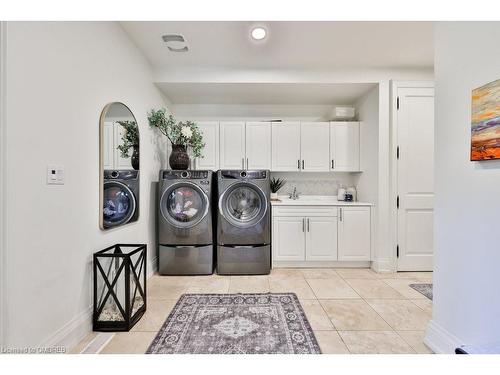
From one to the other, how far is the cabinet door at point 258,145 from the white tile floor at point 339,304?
149cm

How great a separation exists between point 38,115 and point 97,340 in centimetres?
149

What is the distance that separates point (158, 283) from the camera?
279cm

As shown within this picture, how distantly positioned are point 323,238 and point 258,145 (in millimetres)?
1547

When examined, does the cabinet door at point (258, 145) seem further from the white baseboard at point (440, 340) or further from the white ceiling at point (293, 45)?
the white baseboard at point (440, 340)

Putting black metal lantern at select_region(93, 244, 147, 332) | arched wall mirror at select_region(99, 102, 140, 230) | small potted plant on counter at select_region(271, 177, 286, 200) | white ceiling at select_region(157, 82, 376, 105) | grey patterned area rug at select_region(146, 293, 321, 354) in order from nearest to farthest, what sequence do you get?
1. grey patterned area rug at select_region(146, 293, 321, 354)
2. black metal lantern at select_region(93, 244, 147, 332)
3. arched wall mirror at select_region(99, 102, 140, 230)
4. white ceiling at select_region(157, 82, 376, 105)
5. small potted plant on counter at select_region(271, 177, 286, 200)

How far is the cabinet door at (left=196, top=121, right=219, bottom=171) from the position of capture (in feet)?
11.7

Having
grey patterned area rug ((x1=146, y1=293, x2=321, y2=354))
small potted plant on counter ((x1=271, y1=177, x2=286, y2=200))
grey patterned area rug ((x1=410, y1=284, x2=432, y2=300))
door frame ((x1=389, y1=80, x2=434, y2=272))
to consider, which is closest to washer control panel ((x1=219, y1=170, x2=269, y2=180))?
small potted plant on counter ((x1=271, y1=177, x2=286, y2=200))

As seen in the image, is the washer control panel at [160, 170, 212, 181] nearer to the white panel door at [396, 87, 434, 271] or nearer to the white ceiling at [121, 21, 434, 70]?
the white ceiling at [121, 21, 434, 70]

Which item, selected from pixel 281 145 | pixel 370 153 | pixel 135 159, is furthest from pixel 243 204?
pixel 370 153

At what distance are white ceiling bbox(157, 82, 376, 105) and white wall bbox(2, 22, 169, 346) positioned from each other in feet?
3.93

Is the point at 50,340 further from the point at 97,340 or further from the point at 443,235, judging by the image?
the point at 443,235
